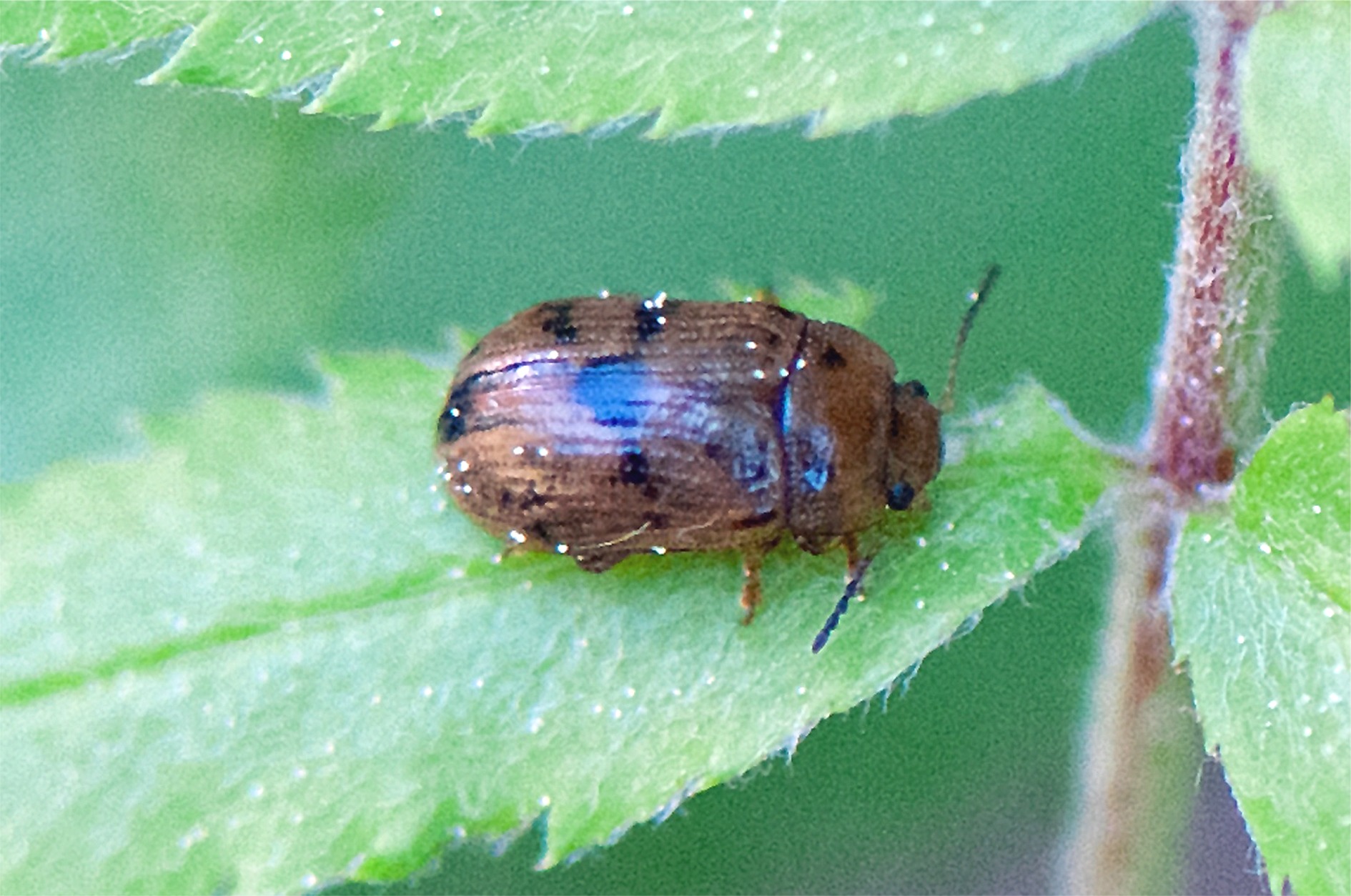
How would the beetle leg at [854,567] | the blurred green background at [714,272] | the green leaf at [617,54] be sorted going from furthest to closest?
the blurred green background at [714,272], the beetle leg at [854,567], the green leaf at [617,54]

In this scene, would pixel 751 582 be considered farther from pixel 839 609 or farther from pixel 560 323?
pixel 560 323

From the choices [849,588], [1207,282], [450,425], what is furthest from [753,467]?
[1207,282]

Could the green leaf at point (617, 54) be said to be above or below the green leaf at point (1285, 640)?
above

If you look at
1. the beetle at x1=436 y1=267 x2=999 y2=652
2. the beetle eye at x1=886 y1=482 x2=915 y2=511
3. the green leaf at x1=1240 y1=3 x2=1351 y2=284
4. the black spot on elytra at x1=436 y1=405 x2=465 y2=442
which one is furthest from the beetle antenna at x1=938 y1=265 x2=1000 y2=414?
the black spot on elytra at x1=436 y1=405 x2=465 y2=442

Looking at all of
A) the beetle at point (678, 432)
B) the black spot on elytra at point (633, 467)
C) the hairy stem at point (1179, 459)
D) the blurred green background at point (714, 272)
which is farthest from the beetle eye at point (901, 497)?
the blurred green background at point (714, 272)

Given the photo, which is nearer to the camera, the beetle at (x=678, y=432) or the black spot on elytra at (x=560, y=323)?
the beetle at (x=678, y=432)

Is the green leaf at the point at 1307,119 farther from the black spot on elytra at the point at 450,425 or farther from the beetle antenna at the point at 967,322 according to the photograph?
the black spot on elytra at the point at 450,425

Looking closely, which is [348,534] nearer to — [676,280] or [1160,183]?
[676,280]
